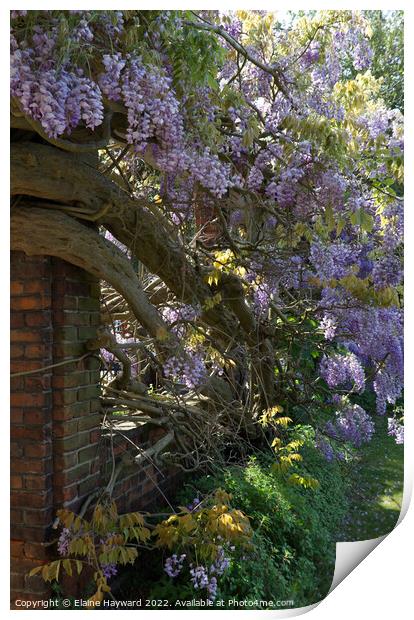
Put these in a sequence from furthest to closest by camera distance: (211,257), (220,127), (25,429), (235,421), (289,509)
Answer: (235,421) < (211,257) < (289,509) < (220,127) < (25,429)

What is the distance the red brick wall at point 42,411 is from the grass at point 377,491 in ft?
3.74

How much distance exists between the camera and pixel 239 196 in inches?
106

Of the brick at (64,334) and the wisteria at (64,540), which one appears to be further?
the brick at (64,334)

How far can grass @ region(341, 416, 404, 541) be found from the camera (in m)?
2.29

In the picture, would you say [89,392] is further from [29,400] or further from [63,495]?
[63,495]

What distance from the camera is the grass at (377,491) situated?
2.29 m

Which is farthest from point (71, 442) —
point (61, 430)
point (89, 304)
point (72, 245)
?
point (72, 245)

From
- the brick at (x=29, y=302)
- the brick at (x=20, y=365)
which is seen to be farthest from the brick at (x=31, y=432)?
the brick at (x=29, y=302)

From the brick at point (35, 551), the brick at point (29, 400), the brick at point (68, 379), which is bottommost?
the brick at point (35, 551)

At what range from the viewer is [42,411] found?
79.9 inches

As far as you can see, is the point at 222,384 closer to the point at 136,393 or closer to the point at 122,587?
the point at 136,393

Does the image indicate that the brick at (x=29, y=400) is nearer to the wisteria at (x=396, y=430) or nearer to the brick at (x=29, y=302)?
the brick at (x=29, y=302)

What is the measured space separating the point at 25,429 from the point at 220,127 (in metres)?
1.40
